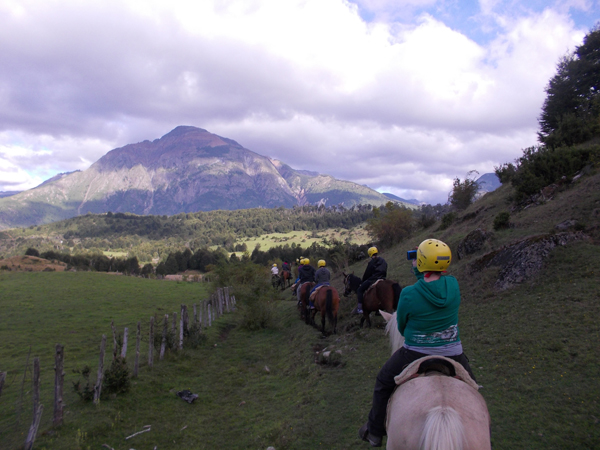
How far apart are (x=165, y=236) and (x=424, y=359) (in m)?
182

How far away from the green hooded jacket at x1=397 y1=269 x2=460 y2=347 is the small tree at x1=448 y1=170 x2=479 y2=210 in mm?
33287

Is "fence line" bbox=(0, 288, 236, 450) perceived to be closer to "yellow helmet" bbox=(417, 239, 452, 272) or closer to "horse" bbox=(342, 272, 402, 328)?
"yellow helmet" bbox=(417, 239, 452, 272)

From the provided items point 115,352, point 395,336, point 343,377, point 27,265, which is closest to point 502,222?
point 343,377

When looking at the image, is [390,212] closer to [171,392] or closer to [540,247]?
[540,247]

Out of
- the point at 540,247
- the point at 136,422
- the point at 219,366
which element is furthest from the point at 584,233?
the point at 136,422

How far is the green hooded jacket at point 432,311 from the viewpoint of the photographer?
124 inches

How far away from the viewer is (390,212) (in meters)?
33.8

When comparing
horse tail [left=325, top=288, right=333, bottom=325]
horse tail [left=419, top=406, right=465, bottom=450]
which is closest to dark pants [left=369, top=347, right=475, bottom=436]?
horse tail [left=419, top=406, right=465, bottom=450]

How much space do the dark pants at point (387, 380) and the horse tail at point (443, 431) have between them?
745 millimetres

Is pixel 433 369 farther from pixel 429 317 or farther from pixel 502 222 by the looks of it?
pixel 502 222

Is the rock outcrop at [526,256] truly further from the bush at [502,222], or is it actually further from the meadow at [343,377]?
the bush at [502,222]

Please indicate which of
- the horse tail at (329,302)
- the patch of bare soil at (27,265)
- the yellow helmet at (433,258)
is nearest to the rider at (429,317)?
the yellow helmet at (433,258)

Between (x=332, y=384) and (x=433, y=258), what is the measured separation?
4780mm

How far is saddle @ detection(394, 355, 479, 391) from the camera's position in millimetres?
2977
